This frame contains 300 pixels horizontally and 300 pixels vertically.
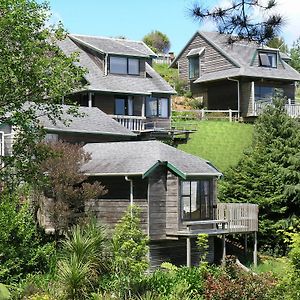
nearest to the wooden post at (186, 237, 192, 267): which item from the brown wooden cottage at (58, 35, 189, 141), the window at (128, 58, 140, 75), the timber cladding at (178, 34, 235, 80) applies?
the brown wooden cottage at (58, 35, 189, 141)

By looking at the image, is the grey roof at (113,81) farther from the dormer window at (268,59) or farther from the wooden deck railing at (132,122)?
the dormer window at (268,59)

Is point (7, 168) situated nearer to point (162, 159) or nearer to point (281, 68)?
point (162, 159)

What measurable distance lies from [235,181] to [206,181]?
364 cm

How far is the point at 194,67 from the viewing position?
52625 mm

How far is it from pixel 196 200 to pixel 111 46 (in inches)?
781

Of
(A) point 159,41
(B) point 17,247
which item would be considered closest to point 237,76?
(B) point 17,247

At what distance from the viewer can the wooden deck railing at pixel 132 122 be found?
132 ft

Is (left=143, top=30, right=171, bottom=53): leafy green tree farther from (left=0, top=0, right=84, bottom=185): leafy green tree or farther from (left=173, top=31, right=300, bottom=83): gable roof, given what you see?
(left=0, top=0, right=84, bottom=185): leafy green tree

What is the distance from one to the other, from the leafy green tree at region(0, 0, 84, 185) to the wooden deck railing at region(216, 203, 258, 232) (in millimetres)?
10206

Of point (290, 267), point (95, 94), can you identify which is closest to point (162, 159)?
point (290, 267)

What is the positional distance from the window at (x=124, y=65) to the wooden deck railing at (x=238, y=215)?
17.8m

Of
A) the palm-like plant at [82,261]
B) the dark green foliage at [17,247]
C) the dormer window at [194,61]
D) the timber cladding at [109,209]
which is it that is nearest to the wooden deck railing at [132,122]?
the dormer window at [194,61]

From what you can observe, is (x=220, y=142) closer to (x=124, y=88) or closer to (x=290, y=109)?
(x=124, y=88)

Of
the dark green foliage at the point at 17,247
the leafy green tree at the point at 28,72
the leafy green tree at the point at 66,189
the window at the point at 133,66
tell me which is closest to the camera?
the leafy green tree at the point at 28,72
